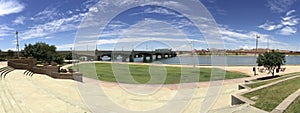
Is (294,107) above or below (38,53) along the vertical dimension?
below

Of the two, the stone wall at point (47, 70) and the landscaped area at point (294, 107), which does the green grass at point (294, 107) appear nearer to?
the landscaped area at point (294, 107)

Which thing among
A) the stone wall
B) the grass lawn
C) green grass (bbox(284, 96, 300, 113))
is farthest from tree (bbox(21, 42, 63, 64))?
green grass (bbox(284, 96, 300, 113))

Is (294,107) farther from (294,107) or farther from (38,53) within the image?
(38,53)

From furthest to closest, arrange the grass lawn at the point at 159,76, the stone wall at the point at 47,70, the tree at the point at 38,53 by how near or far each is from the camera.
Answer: the tree at the point at 38,53, the grass lawn at the point at 159,76, the stone wall at the point at 47,70

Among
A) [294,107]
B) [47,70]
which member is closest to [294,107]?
[294,107]

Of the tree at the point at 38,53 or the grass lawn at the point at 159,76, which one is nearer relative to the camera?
the grass lawn at the point at 159,76

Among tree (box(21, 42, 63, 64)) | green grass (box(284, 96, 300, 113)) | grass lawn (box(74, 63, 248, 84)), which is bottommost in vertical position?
grass lawn (box(74, 63, 248, 84))

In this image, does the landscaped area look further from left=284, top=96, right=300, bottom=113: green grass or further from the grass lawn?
the grass lawn

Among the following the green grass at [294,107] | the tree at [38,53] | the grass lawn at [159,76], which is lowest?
the grass lawn at [159,76]

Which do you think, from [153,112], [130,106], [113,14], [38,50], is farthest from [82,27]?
[38,50]

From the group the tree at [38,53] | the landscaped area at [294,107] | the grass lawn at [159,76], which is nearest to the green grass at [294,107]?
the landscaped area at [294,107]

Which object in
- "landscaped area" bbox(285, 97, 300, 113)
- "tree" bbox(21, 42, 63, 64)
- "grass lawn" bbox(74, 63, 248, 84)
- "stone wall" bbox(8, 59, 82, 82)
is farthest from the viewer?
"tree" bbox(21, 42, 63, 64)

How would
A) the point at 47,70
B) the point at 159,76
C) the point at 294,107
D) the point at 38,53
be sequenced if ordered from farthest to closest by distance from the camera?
1. the point at 38,53
2. the point at 159,76
3. the point at 47,70
4. the point at 294,107

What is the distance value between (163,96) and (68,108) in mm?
7712
